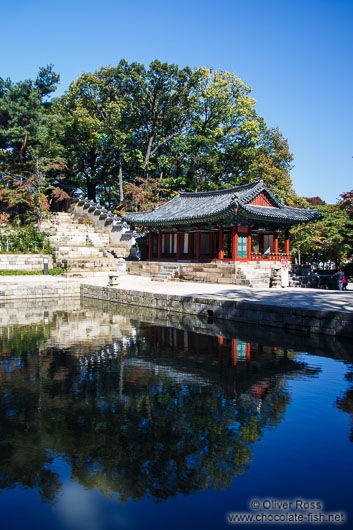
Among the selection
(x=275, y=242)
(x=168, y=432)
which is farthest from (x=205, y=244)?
(x=168, y=432)

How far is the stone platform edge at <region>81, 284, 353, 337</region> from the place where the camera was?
1221 centimetres

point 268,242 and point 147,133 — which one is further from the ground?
point 147,133

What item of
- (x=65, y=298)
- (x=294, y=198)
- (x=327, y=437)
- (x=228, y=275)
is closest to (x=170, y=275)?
(x=228, y=275)

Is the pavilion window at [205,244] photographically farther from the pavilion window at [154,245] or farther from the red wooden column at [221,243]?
the pavilion window at [154,245]

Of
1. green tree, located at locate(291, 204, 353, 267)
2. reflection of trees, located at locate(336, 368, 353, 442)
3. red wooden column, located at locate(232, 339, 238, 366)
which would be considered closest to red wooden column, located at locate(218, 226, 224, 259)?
green tree, located at locate(291, 204, 353, 267)

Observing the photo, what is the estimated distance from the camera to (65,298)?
21609 mm

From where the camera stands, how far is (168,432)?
20.0 ft

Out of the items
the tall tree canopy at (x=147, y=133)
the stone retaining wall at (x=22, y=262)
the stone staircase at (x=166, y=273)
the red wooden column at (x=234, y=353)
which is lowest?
the red wooden column at (x=234, y=353)

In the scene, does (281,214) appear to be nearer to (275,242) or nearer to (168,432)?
(275,242)

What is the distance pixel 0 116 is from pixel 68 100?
804 cm

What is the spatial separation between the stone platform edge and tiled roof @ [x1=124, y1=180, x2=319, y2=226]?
797 centimetres

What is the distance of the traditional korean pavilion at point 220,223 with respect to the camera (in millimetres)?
24766

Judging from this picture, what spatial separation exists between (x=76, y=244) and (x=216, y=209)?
12548mm

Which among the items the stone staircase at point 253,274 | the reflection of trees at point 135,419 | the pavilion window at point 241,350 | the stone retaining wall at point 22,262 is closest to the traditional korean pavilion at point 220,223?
the stone staircase at point 253,274
